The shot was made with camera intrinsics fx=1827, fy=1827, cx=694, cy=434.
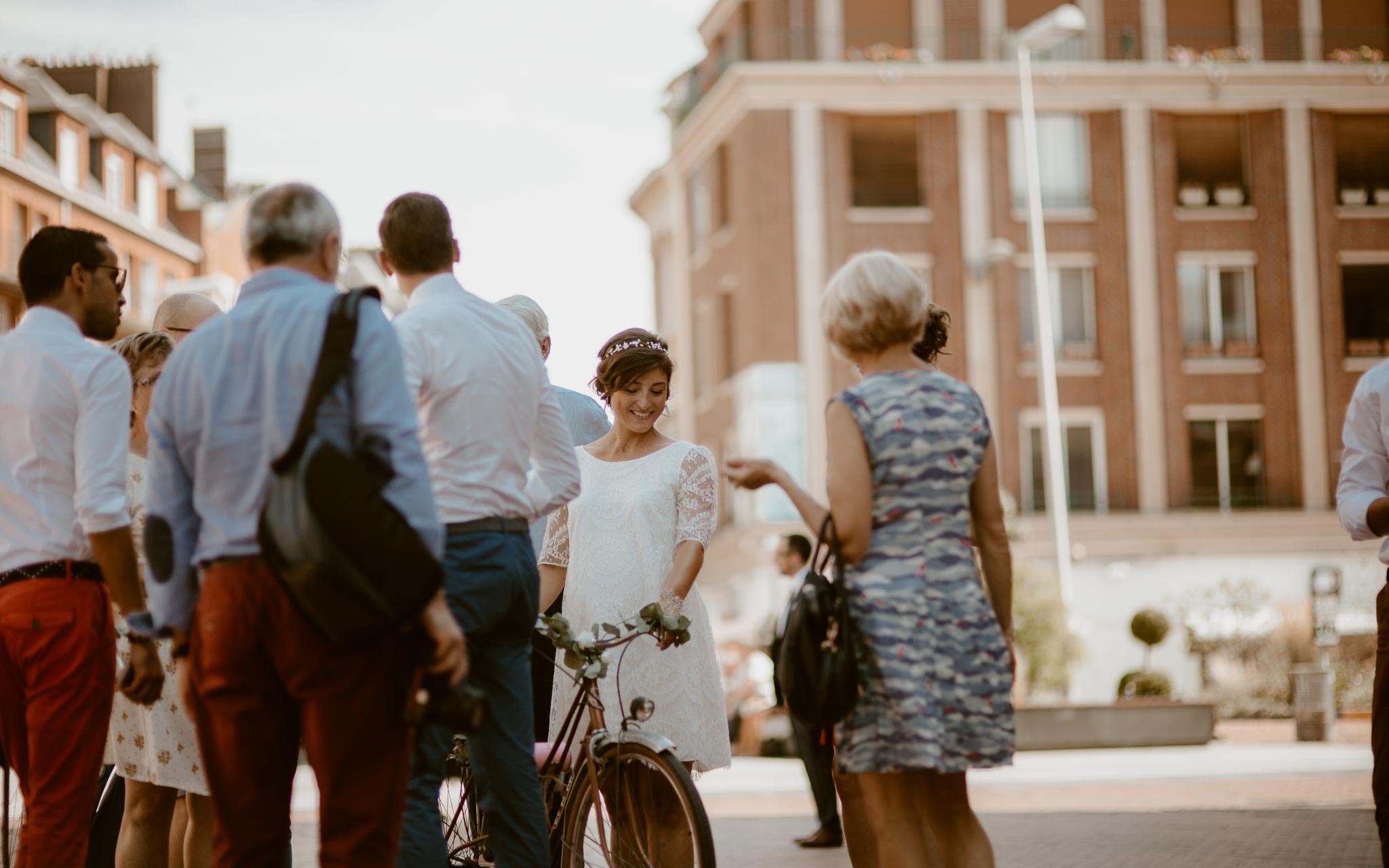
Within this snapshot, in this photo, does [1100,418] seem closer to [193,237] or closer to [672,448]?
[193,237]

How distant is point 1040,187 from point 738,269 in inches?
306

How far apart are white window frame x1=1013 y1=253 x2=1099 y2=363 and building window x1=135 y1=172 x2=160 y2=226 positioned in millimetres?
29991

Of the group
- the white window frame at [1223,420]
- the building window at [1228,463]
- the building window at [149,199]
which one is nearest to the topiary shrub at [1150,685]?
the building window at [1228,463]

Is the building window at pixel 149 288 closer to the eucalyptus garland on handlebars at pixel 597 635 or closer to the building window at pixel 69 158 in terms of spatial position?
the building window at pixel 69 158

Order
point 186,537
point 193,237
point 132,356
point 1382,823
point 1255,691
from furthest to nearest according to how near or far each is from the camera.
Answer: point 193,237 → point 1255,691 → point 132,356 → point 1382,823 → point 186,537

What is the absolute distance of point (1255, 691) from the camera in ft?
117

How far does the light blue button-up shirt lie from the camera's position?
393cm

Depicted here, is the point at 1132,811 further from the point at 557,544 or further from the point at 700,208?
the point at 700,208

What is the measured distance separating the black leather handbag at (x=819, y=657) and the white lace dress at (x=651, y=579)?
6.32 feet

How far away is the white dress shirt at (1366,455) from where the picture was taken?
20.1ft

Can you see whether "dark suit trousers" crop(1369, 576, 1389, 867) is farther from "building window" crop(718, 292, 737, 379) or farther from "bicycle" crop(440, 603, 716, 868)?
"building window" crop(718, 292, 737, 379)

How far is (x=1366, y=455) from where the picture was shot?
6.19m

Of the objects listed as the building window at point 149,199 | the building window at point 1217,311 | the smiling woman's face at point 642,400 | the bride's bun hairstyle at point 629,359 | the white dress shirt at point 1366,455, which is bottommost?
the white dress shirt at point 1366,455

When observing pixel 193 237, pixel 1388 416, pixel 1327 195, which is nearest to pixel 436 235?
pixel 1388 416
